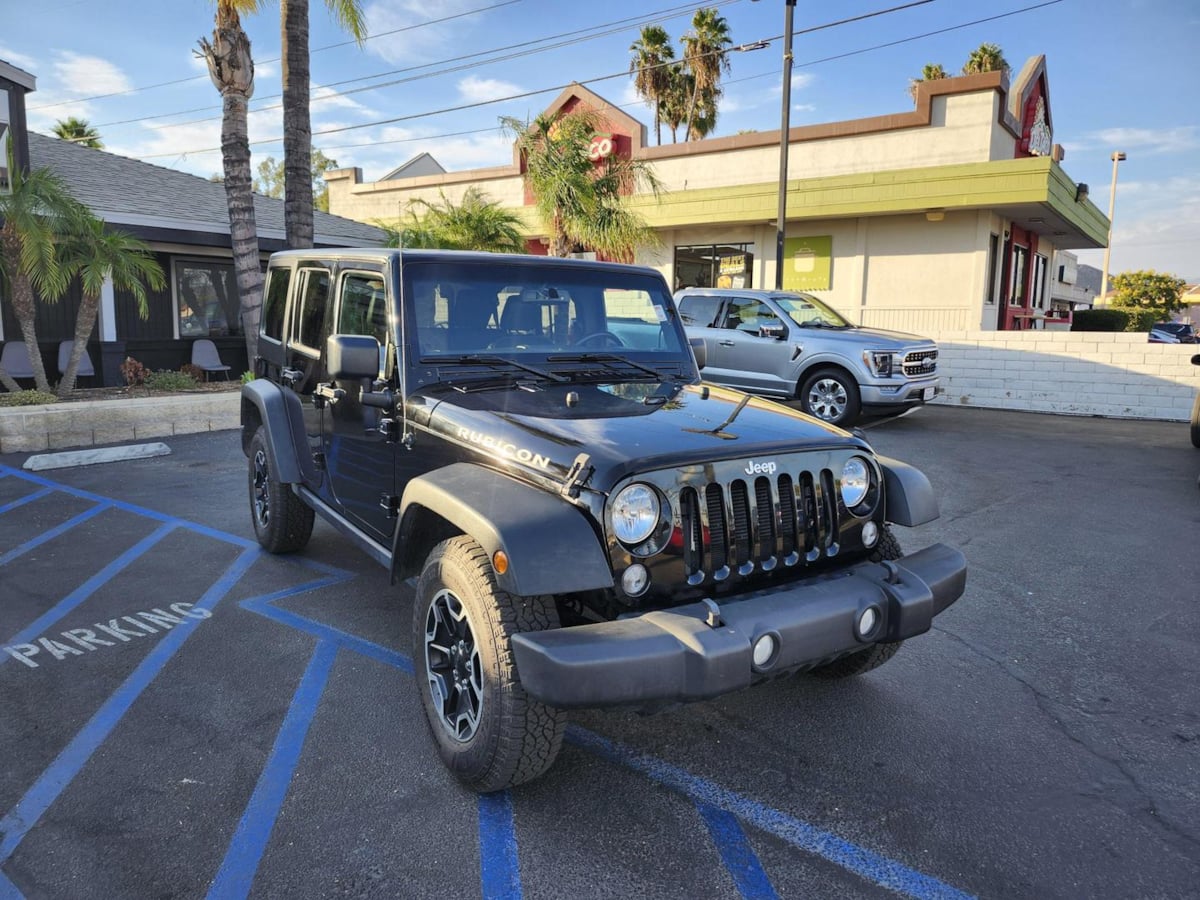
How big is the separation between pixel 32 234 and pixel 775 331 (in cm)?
938

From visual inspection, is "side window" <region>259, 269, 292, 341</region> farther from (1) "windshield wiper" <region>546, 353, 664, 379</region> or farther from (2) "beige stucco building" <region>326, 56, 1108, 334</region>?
(2) "beige stucco building" <region>326, 56, 1108, 334</region>

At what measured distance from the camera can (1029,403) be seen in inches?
587

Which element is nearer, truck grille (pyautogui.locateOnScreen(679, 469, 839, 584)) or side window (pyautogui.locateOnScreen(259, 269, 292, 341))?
truck grille (pyautogui.locateOnScreen(679, 469, 839, 584))

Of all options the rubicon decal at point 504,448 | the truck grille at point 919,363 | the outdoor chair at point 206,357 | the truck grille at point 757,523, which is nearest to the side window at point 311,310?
the rubicon decal at point 504,448

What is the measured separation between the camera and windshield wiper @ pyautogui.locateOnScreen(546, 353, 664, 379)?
13.0 feet

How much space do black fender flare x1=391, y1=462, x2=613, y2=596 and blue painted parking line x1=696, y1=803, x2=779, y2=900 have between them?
37.1 inches

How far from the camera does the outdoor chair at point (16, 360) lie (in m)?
12.4

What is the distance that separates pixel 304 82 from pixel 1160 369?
14.2 metres

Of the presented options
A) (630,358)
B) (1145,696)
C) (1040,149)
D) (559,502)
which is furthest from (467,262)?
(1040,149)

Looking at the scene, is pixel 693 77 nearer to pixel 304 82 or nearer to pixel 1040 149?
pixel 1040 149

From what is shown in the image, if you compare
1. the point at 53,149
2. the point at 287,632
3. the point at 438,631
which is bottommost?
the point at 287,632

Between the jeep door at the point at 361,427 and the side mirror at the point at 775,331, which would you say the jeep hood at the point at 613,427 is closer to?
the jeep door at the point at 361,427

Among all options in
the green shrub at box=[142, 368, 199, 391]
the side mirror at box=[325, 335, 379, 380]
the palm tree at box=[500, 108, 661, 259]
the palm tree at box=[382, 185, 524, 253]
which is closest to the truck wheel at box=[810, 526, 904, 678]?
the side mirror at box=[325, 335, 379, 380]

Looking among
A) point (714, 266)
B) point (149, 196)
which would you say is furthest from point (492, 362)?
point (714, 266)
